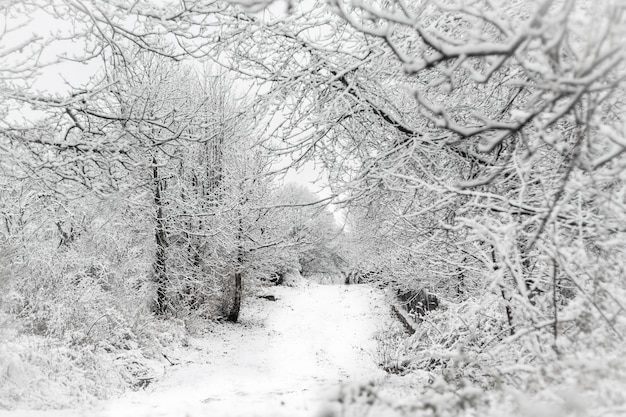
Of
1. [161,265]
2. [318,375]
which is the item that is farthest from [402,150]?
[161,265]

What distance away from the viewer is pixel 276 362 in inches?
413

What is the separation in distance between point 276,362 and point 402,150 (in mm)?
7852

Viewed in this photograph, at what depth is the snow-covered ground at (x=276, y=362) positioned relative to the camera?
342cm

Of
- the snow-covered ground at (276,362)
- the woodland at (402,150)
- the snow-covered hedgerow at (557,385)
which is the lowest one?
the snow-covered ground at (276,362)

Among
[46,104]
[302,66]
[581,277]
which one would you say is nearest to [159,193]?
[46,104]

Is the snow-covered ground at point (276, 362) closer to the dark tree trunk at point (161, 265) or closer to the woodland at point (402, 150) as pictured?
the woodland at point (402, 150)

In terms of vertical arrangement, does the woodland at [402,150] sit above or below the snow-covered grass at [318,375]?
above

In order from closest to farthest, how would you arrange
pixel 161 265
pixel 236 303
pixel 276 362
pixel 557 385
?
1. pixel 557 385
2. pixel 276 362
3. pixel 161 265
4. pixel 236 303

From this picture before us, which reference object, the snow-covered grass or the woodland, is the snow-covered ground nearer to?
the snow-covered grass

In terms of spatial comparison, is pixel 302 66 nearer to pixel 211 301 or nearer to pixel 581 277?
pixel 581 277

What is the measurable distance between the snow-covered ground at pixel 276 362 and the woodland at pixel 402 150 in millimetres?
759

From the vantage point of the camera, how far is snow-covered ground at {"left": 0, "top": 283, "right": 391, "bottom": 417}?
3.42 meters

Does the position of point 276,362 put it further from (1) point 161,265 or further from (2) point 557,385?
(2) point 557,385

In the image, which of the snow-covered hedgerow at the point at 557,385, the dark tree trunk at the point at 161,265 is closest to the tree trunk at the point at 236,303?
the dark tree trunk at the point at 161,265
